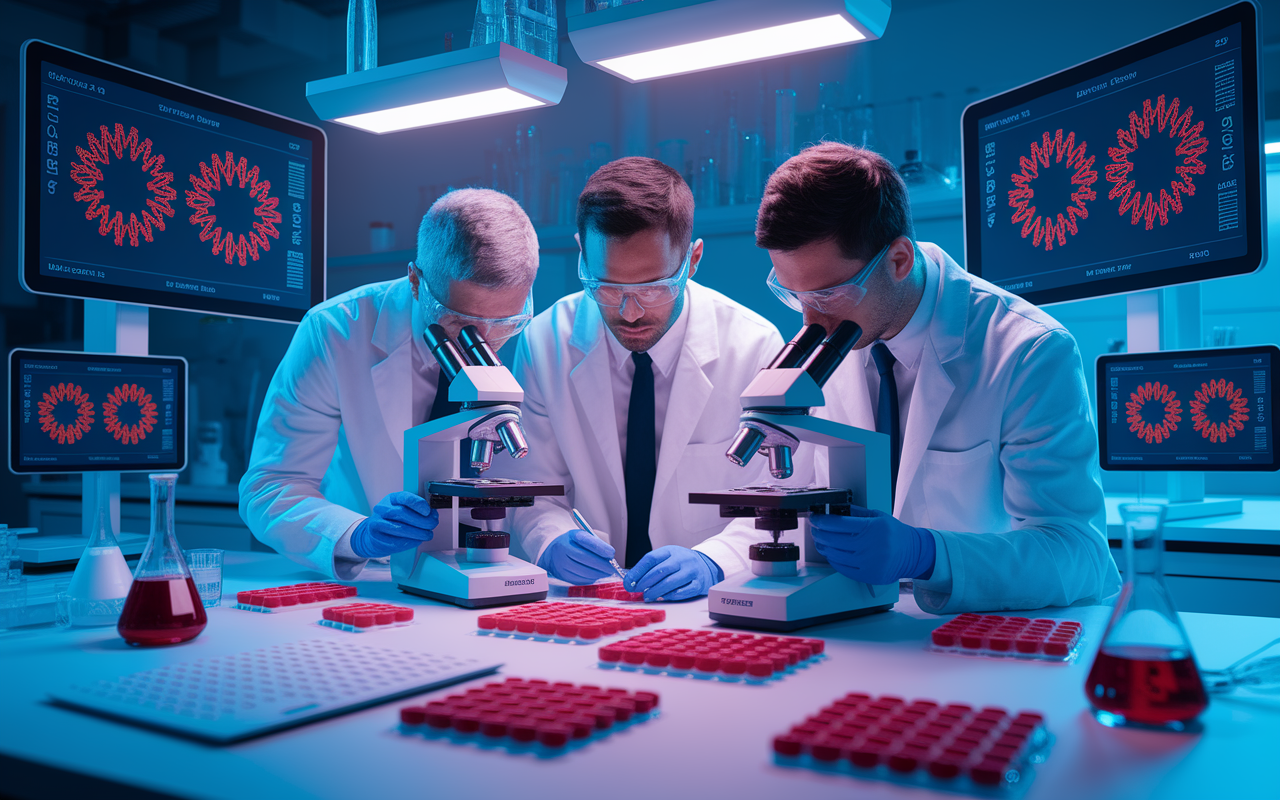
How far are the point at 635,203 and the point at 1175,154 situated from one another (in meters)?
1.27

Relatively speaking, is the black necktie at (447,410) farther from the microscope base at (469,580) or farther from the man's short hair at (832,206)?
the man's short hair at (832,206)

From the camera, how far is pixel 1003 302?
1963 mm

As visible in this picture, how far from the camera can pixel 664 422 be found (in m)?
2.40

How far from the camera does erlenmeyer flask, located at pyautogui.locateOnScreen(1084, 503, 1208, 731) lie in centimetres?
94

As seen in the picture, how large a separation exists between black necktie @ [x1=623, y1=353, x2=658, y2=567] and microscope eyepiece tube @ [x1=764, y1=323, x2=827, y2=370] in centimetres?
76

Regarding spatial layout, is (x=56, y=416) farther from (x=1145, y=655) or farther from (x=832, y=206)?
(x=1145, y=655)

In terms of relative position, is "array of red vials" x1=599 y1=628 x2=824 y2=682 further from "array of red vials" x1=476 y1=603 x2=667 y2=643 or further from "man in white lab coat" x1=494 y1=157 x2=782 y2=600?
"man in white lab coat" x1=494 y1=157 x2=782 y2=600

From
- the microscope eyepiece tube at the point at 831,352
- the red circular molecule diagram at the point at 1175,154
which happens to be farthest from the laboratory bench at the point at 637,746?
the red circular molecule diagram at the point at 1175,154

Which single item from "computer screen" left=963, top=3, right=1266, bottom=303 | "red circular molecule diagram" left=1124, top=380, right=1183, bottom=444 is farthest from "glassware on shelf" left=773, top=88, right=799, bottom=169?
"red circular molecule diagram" left=1124, top=380, right=1183, bottom=444

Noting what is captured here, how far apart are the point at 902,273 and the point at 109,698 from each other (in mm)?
1598

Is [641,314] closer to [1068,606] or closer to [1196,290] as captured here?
[1068,606]

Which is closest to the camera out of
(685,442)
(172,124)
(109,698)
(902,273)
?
(109,698)

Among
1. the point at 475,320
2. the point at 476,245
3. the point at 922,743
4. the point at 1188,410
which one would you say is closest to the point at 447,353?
the point at 475,320

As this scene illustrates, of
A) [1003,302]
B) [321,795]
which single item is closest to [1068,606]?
[1003,302]
